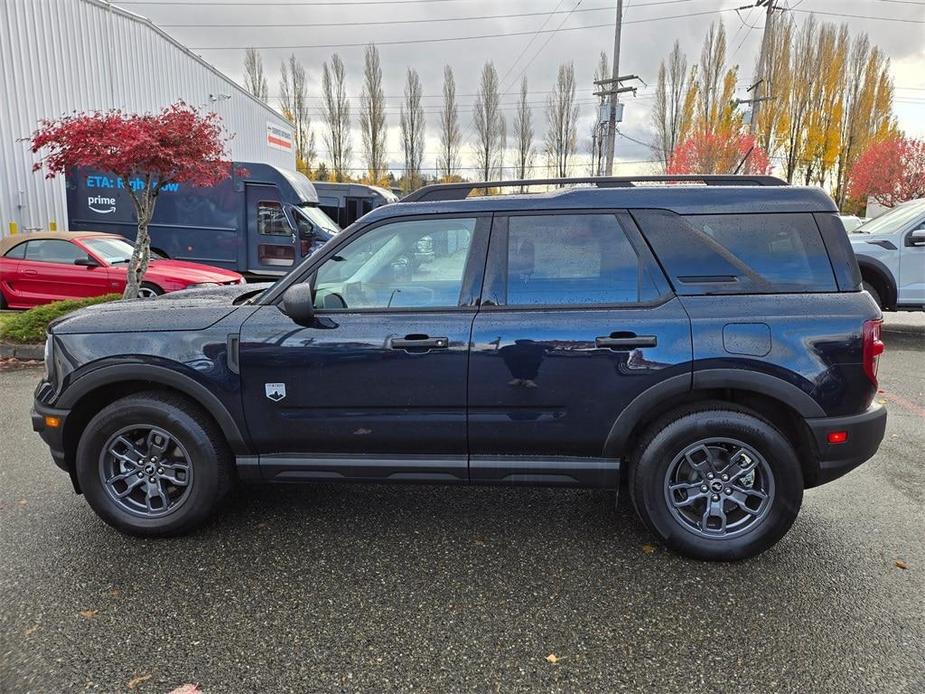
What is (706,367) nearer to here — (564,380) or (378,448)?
(564,380)

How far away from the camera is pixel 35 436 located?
517 cm

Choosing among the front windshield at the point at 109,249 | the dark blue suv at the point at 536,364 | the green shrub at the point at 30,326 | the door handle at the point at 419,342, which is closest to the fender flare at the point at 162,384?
the dark blue suv at the point at 536,364

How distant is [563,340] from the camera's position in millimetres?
3049

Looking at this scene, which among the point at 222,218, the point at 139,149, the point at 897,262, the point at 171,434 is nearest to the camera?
the point at 171,434

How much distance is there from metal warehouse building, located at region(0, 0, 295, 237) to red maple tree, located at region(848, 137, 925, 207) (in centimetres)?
3293

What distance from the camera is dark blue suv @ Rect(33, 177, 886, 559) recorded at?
303cm

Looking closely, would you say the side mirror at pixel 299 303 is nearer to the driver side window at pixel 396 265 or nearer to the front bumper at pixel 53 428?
the driver side window at pixel 396 265

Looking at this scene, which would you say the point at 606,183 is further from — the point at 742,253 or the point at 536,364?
the point at 536,364

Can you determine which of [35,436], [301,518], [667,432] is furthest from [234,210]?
[667,432]

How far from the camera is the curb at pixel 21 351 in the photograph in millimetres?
8062

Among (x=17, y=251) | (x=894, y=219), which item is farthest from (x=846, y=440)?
(x=17, y=251)

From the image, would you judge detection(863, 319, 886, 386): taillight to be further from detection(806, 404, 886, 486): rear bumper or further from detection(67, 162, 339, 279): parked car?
detection(67, 162, 339, 279): parked car

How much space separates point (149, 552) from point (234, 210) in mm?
13217

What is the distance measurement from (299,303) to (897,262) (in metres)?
9.36
